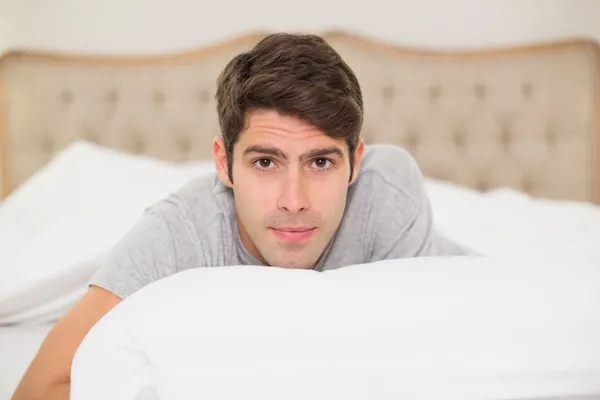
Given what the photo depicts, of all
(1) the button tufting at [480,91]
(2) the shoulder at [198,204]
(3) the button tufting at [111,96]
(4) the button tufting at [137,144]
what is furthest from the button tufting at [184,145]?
(2) the shoulder at [198,204]

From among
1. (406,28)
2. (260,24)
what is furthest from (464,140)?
(260,24)

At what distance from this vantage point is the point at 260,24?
2.40m

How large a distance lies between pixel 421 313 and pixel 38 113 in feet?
6.81

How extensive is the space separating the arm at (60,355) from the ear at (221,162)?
0.29 metres

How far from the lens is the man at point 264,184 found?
0.91 metres

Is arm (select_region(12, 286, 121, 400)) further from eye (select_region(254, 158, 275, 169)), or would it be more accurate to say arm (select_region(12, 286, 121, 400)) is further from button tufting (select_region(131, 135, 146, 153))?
button tufting (select_region(131, 135, 146, 153))

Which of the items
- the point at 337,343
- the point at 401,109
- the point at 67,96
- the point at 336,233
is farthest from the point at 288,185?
the point at 67,96

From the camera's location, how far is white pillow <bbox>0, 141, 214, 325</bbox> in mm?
1221

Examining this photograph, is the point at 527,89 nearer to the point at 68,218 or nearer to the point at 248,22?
the point at 248,22

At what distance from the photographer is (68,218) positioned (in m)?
1.43

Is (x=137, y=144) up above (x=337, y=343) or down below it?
below

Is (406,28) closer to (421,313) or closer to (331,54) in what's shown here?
(331,54)

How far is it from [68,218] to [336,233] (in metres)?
0.70

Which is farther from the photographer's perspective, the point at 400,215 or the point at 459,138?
the point at 459,138
